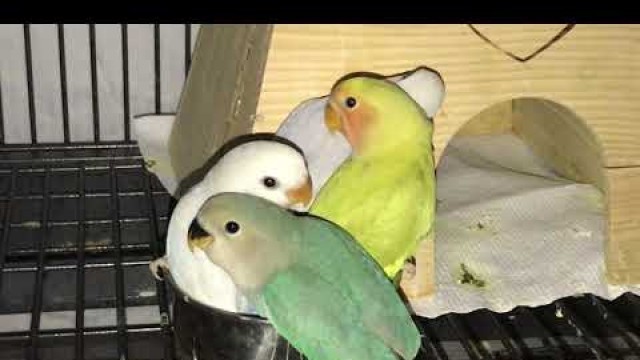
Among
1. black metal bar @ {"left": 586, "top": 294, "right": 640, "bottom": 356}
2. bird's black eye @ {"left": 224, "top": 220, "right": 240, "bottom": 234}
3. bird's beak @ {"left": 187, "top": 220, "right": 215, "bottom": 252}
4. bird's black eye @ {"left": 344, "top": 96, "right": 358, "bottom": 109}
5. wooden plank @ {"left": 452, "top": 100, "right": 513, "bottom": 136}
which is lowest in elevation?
black metal bar @ {"left": 586, "top": 294, "right": 640, "bottom": 356}

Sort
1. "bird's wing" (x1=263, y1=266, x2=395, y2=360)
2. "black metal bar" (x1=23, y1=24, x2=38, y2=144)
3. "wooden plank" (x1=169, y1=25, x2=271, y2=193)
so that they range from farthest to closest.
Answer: "black metal bar" (x1=23, y1=24, x2=38, y2=144), "wooden plank" (x1=169, y1=25, x2=271, y2=193), "bird's wing" (x1=263, y1=266, x2=395, y2=360)

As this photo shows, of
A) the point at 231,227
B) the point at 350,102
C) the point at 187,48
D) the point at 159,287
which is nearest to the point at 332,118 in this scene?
the point at 350,102

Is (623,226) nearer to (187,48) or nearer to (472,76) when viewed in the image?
(472,76)

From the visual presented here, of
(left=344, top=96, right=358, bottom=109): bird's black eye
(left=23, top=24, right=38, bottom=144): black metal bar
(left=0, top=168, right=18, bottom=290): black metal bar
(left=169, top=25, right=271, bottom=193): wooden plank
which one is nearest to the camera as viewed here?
(left=344, top=96, right=358, bottom=109): bird's black eye

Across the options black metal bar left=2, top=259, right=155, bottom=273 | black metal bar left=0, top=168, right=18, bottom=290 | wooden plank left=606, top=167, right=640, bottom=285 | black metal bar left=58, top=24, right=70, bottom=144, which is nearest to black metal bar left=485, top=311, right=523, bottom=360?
wooden plank left=606, top=167, right=640, bottom=285

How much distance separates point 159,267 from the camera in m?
0.88

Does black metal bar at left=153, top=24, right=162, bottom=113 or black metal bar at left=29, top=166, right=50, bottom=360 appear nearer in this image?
black metal bar at left=29, top=166, right=50, bottom=360

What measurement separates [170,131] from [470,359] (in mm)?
485

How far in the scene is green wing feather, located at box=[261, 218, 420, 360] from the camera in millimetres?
646

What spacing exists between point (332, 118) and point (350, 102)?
2 cm

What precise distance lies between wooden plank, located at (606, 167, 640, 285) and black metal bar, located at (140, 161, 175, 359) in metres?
0.42

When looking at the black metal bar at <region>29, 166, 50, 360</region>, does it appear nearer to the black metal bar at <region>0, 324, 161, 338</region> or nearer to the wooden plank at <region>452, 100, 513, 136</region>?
the black metal bar at <region>0, 324, 161, 338</region>

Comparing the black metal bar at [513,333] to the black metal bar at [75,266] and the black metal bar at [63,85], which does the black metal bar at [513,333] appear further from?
the black metal bar at [63,85]

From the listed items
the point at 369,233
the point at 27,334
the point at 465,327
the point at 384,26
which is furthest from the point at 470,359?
the point at 27,334
